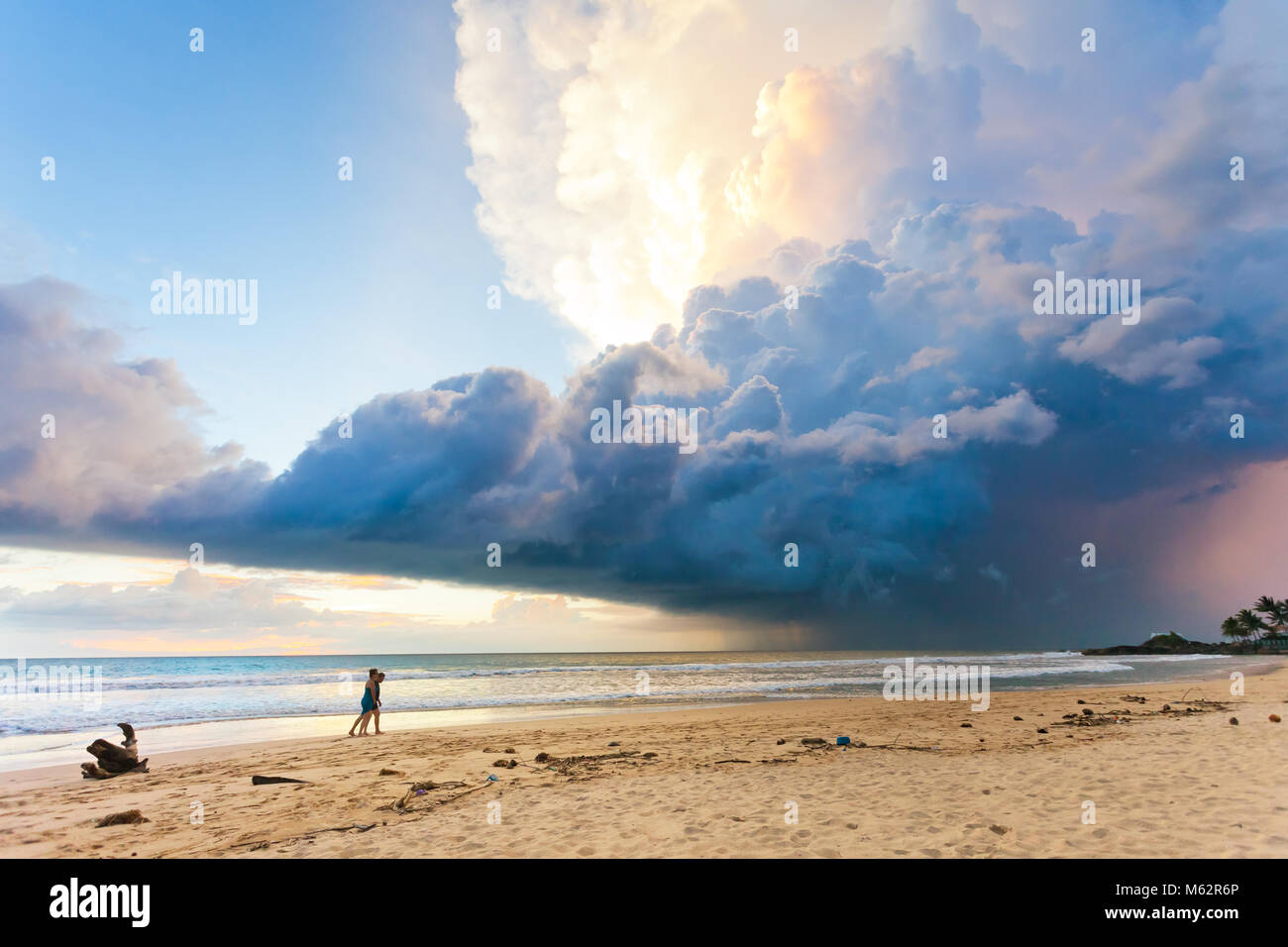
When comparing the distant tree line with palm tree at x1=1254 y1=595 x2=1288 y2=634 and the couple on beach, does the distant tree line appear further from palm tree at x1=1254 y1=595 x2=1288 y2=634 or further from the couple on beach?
the couple on beach

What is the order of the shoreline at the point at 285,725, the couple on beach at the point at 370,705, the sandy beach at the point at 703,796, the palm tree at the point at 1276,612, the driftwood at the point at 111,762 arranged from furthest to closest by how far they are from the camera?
the palm tree at the point at 1276,612, the couple on beach at the point at 370,705, the shoreline at the point at 285,725, the driftwood at the point at 111,762, the sandy beach at the point at 703,796

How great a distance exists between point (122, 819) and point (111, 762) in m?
5.38

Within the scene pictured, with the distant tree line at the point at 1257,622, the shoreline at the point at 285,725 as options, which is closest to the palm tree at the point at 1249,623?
the distant tree line at the point at 1257,622

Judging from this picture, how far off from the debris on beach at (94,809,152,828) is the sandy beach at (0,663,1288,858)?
0.14 meters

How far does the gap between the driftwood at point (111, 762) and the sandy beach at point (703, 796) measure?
1.18ft

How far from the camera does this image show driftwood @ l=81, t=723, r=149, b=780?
1353 centimetres

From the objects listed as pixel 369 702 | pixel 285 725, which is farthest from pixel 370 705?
pixel 285 725

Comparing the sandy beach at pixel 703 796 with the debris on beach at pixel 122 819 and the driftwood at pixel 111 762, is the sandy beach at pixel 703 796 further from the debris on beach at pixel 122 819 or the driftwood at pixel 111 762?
the driftwood at pixel 111 762

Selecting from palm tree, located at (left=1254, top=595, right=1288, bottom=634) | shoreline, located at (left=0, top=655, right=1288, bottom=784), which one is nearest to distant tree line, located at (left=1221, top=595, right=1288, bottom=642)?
palm tree, located at (left=1254, top=595, right=1288, bottom=634)

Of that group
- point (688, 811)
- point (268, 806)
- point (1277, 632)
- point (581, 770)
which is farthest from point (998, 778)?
point (1277, 632)

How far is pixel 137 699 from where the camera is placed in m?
35.4

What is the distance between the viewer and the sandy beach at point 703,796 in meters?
7.75
